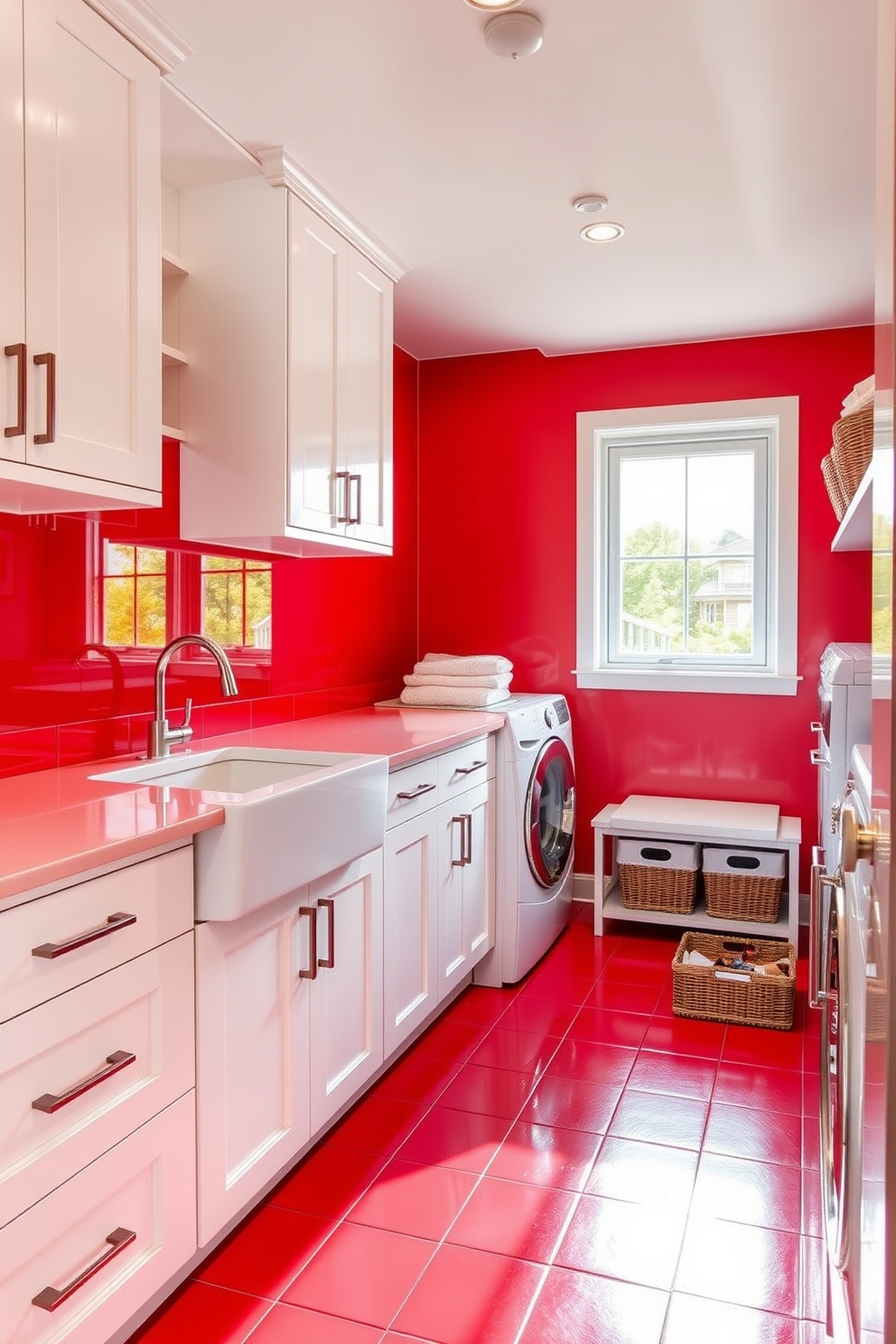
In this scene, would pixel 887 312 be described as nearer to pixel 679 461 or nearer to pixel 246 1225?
pixel 246 1225

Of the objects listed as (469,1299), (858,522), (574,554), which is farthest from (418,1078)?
(574,554)

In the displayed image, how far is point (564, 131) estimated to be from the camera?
222 cm

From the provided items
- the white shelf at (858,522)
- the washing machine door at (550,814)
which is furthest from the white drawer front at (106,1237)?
the washing machine door at (550,814)

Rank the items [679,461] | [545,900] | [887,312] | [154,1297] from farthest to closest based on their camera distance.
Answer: [679,461], [545,900], [154,1297], [887,312]

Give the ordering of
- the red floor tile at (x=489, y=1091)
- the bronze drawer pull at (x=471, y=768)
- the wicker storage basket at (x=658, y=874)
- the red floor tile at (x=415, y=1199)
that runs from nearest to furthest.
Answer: the red floor tile at (x=415, y=1199) < the red floor tile at (x=489, y=1091) < the bronze drawer pull at (x=471, y=768) < the wicker storage basket at (x=658, y=874)

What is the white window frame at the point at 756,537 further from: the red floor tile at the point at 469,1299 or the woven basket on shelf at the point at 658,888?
the red floor tile at the point at 469,1299

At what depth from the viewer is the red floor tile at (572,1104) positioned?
236 centimetres

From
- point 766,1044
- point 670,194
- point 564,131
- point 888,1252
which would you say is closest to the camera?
point 888,1252

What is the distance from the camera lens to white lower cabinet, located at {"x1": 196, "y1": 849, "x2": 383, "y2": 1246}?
1.71m

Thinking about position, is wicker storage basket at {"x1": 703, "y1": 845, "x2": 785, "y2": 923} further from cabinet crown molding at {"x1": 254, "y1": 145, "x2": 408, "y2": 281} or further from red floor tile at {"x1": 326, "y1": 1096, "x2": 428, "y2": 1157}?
cabinet crown molding at {"x1": 254, "y1": 145, "x2": 408, "y2": 281}

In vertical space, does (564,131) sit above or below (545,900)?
above

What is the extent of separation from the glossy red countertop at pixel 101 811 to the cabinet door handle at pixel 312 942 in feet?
1.25

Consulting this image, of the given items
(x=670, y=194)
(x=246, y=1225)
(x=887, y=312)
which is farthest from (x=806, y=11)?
(x=246, y=1225)

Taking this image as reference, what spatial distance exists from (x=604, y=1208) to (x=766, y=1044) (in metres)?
0.99
